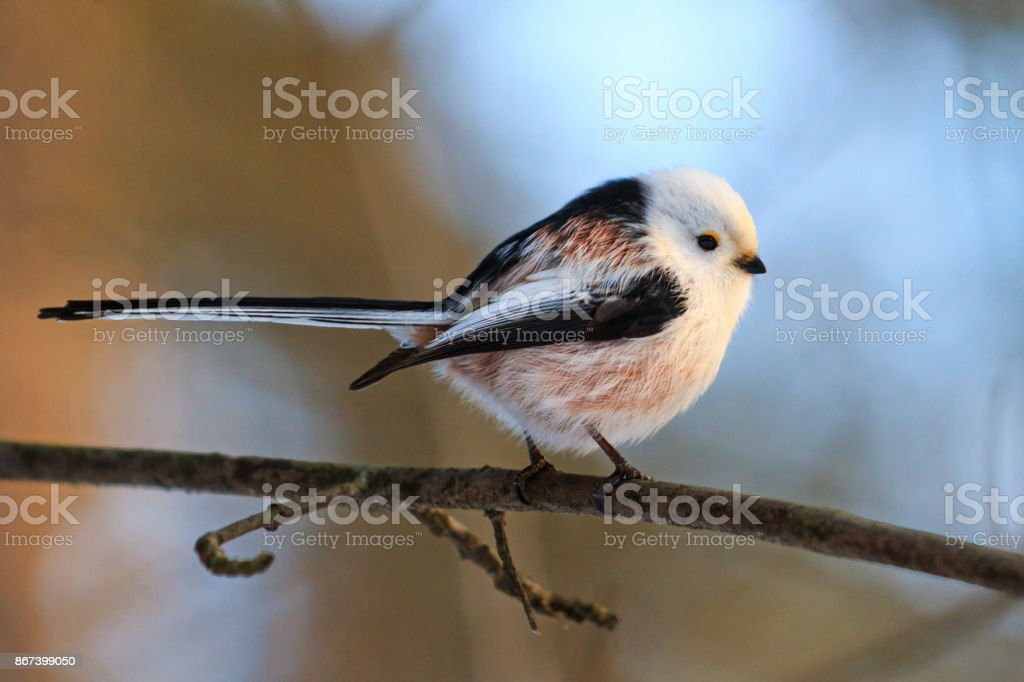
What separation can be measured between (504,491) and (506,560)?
129mm

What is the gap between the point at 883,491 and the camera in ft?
7.94

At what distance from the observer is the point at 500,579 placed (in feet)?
5.12

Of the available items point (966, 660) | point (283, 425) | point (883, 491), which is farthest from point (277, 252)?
point (966, 660)

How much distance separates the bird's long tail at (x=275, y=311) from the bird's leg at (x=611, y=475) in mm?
399

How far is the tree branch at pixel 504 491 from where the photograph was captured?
1007 mm

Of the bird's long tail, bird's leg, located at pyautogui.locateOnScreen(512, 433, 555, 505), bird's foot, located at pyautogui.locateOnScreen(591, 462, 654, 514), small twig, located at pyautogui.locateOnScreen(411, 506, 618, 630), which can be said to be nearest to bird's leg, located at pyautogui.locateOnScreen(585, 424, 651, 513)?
bird's foot, located at pyautogui.locateOnScreen(591, 462, 654, 514)

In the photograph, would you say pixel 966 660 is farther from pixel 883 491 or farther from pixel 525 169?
Answer: pixel 525 169

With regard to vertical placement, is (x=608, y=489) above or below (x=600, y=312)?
below

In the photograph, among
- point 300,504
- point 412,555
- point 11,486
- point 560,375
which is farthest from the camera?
point 412,555

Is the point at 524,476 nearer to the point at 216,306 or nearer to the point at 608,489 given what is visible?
the point at 608,489

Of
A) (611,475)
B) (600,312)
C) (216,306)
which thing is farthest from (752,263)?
(216,306)

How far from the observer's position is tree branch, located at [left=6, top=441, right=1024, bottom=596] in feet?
3.30

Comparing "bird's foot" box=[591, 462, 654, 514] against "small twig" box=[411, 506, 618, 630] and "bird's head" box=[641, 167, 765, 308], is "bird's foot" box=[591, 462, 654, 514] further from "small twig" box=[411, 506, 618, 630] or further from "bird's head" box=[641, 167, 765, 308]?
"bird's head" box=[641, 167, 765, 308]

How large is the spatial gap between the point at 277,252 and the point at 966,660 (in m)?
2.29
